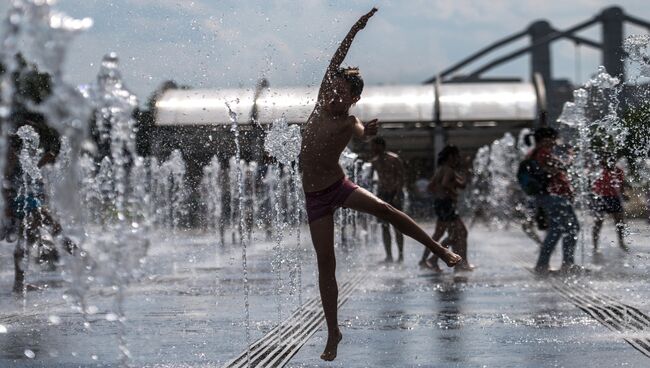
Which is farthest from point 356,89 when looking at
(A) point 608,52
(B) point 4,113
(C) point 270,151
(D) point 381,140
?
(A) point 608,52

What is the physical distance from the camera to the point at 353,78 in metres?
6.03

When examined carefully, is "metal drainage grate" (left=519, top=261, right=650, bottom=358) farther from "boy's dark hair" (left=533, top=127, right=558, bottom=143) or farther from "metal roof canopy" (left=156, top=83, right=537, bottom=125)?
"metal roof canopy" (left=156, top=83, right=537, bottom=125)

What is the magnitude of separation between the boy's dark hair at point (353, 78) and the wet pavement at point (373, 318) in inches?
45.5

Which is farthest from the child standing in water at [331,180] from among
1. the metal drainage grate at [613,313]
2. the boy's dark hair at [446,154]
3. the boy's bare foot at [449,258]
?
the boy's dark hair at [446,154]

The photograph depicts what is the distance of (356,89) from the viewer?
6059mm

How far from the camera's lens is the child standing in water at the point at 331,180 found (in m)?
6.00

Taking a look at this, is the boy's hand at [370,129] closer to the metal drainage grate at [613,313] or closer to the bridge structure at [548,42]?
the metal drainage grate at [613,313]

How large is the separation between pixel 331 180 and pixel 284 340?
39.1 inches

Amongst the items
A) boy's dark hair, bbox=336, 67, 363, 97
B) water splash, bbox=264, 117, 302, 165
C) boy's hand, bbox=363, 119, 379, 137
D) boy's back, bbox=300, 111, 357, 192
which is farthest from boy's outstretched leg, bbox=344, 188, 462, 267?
water splash, bbox=264, 117, 302, 165

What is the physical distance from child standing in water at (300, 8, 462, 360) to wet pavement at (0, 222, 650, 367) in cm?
43

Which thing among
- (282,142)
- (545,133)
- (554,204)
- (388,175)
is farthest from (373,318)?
(282,142)

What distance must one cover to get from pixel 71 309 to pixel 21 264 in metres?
1.92

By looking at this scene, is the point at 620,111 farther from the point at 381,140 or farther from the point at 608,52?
the point at 608,52

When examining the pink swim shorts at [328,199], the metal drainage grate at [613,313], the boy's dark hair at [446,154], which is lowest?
the metal drainage grate at [613,313]
